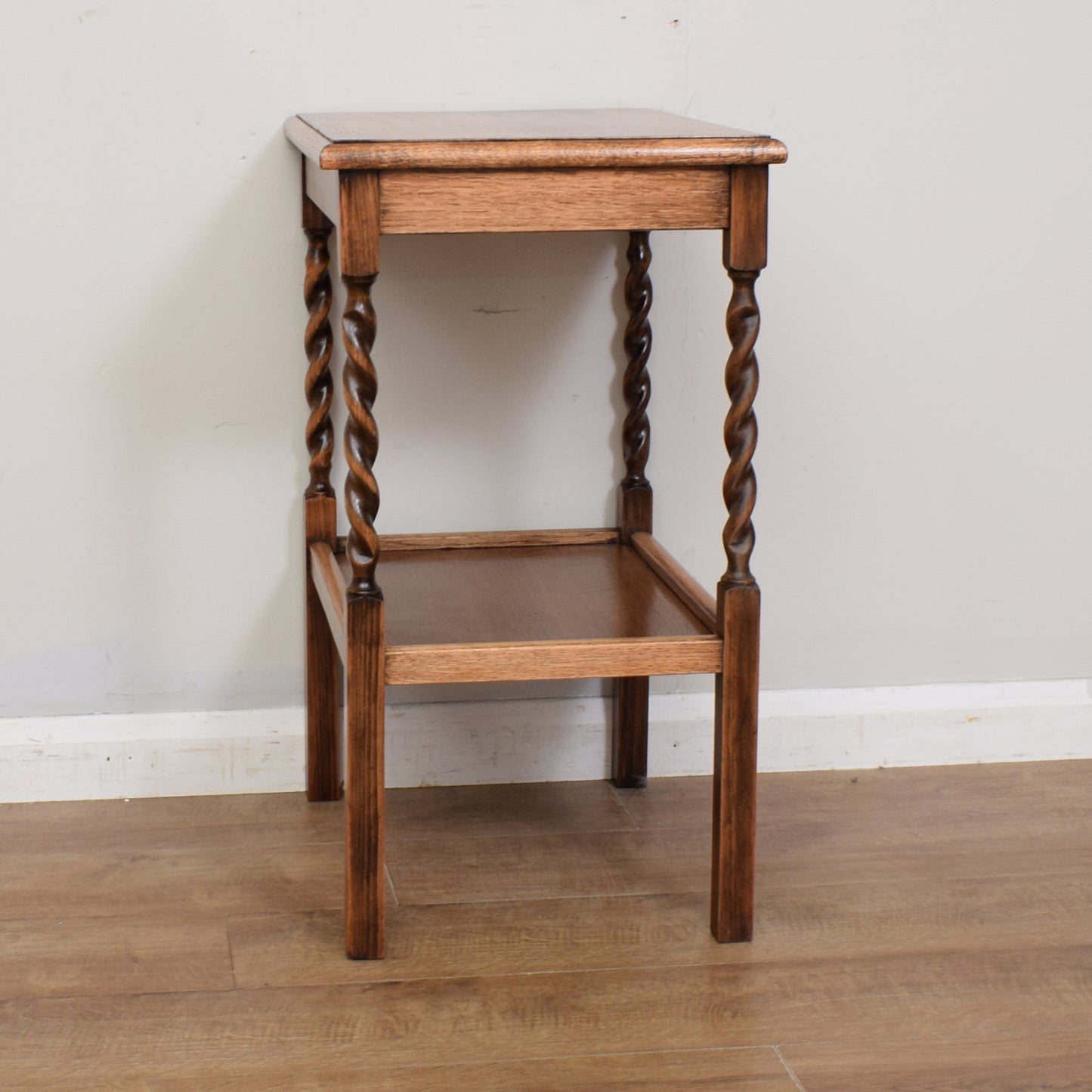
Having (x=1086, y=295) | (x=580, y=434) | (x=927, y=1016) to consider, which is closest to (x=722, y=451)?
(x=580, y=434)

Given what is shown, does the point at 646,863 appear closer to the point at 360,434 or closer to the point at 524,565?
the point at 524,565

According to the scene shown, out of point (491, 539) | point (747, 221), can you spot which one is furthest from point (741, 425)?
point (491, 539)

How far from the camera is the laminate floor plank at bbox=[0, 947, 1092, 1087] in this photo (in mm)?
1380

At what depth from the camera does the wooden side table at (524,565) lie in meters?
1.42

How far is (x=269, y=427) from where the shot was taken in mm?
1939

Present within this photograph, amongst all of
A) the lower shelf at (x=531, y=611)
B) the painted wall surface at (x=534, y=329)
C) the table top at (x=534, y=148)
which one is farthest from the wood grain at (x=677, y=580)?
the table top at (x=534, y=148)

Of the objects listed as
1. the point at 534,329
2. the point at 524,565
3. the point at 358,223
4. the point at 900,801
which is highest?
the point at 358,223

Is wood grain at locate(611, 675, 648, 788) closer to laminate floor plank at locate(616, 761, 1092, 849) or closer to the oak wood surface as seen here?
laminate floor plank at locate(616, 761, 1092, 849)

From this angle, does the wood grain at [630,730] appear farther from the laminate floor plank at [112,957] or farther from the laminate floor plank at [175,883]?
the laminate floor plank at [112,957]

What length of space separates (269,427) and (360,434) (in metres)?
0.51

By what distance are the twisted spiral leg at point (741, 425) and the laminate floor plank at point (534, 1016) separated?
1.41 ft

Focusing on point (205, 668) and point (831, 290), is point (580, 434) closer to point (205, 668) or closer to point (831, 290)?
point (831, 290)

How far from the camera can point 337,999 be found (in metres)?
1.48

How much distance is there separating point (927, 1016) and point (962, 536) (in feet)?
2.76
